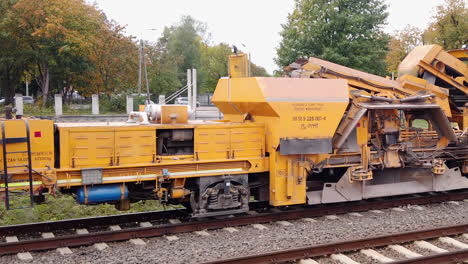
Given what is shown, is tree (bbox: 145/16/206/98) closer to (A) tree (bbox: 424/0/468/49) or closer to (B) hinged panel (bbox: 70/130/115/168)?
(A) tree (bbox: 424/0/468/49)

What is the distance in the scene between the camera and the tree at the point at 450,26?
39281 millimetres

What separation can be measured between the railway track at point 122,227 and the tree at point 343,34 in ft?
72.3

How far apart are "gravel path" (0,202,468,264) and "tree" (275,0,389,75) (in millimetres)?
22069

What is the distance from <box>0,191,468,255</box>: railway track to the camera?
7.64 meters

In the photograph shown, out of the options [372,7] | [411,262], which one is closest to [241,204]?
[411,262]

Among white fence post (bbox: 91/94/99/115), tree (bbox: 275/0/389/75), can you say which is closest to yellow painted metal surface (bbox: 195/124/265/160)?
tree (bbox: 275/0/389/75)

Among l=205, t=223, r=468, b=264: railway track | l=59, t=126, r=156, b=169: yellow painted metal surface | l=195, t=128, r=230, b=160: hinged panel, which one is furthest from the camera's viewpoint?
l=195, t=128, r=230, b=160: hinged panel

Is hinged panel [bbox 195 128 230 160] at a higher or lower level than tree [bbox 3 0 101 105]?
lower

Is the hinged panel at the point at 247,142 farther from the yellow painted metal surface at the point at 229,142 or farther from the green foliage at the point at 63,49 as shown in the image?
the green foliage at the point at 63,49

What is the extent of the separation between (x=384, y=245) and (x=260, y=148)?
2.96m

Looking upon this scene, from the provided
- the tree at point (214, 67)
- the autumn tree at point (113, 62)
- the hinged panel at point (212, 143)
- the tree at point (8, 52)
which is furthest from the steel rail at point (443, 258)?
the tree at point (214, 67)

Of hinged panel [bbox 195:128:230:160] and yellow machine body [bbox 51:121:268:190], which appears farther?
hinged panel [bbox 195:128:230:160]

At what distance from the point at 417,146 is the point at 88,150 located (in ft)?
23.5

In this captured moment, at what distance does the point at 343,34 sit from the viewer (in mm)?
31688
